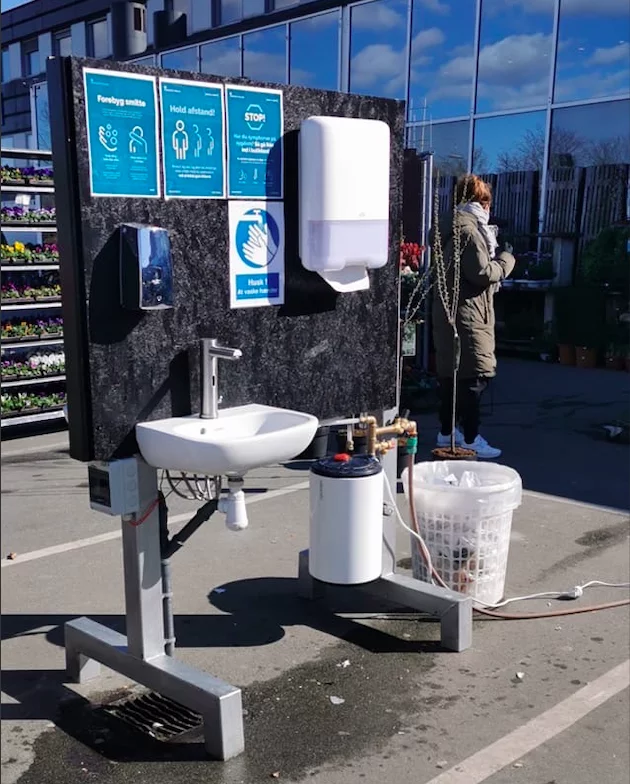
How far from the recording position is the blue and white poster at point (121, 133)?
8.11 feet

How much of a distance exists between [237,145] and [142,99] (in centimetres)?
40

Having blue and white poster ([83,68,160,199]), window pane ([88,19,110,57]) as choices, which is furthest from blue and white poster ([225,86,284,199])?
window pane ([88,19,110,57])

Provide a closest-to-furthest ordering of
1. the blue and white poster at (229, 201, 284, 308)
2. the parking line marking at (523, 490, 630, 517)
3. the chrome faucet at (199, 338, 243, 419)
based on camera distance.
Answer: the chrome faucet at (199, 338, 243, 419) < the blue and white poster at (229, 201, 284, 308) < the parking line marking at (523, 490, 630, 517)

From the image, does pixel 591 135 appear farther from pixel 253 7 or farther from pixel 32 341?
pixel 32 341

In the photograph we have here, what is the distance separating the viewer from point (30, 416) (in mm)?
7430

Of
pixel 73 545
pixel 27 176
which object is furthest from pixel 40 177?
pixel 73 545

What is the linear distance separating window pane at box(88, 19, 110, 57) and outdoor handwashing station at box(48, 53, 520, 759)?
18316mm

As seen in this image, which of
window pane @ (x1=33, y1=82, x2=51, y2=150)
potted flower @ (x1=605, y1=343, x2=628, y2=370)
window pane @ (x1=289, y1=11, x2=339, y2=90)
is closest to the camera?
potted flower @ (x1=605, y1=343, x2=628, y2=370)

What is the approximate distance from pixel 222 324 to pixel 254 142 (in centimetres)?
63

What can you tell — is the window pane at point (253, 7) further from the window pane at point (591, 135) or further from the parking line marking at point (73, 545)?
the parking line marking at point (73, 545)

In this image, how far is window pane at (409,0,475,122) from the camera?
1238cm

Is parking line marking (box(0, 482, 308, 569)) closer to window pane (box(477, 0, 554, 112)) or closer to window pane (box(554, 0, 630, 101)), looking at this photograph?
window pane (box(554, 0, 630, 101))

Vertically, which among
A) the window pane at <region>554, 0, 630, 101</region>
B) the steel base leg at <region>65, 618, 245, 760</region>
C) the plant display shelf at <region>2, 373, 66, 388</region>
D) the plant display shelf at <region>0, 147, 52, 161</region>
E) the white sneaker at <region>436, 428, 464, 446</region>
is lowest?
the white sneaker at <region>436, 428, 464, 446</region>

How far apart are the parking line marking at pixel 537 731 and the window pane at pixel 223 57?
14.4m
